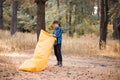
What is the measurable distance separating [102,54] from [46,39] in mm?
7390

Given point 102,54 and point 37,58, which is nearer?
point 37,58

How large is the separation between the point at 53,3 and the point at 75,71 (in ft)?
102

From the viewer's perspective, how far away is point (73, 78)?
461 inches

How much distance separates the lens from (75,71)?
13.1m

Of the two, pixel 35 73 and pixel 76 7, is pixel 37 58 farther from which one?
pixel 76 7

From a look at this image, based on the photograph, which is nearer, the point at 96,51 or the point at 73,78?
the point at 73,78

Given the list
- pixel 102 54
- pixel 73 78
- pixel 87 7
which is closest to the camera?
pixel 73 78

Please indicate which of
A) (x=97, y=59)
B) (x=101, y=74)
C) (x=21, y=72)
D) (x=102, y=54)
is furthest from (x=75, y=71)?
(x=102, y=54)

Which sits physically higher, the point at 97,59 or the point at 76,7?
the point at 76,7

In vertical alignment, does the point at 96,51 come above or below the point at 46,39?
below

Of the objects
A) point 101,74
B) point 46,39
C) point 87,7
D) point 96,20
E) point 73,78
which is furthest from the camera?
point 96,20

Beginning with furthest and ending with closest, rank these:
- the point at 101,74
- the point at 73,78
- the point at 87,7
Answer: the point at 87,7
the point at 101,74
the point at 73,78

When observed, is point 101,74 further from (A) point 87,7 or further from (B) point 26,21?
(B) point 26,21

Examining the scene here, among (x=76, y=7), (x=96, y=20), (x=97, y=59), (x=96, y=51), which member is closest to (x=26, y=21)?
(x=96, y=20)
